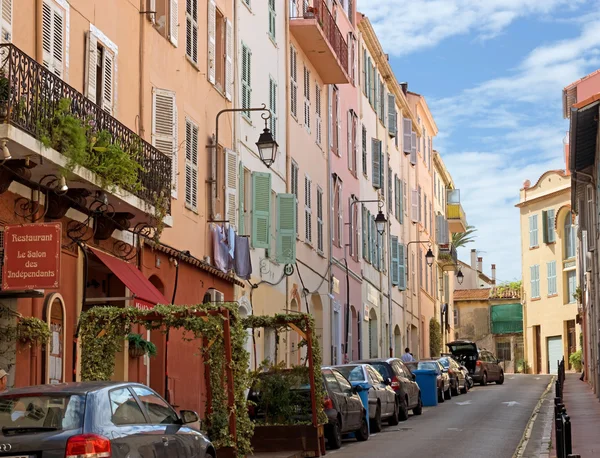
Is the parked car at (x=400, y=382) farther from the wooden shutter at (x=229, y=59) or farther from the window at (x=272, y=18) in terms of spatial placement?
the window at (x=272, y=18)

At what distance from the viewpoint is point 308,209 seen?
34375 mm

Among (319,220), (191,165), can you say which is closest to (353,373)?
(191,165)

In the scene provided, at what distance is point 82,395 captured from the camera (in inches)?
411

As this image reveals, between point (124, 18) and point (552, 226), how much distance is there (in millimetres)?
52513

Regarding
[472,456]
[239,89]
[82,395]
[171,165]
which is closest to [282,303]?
[239,89]

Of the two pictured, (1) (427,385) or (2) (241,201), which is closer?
(2) (241,201)

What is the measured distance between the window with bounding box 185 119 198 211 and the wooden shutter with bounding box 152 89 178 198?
1210mm

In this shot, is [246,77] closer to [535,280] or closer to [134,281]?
[134,281]

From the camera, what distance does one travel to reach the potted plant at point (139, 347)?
64.8 feet

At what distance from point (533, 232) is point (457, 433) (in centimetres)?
4998

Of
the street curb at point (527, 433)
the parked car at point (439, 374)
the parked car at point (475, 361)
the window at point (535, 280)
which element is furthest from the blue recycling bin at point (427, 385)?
the window at point (535, 280)

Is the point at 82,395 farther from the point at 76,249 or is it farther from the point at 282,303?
the point at 282,303

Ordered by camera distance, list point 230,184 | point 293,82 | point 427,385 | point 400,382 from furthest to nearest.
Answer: point 427,385 < point 293,82 < point 400,382 < point 230,184

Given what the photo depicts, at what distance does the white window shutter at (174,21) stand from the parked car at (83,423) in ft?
38.8
